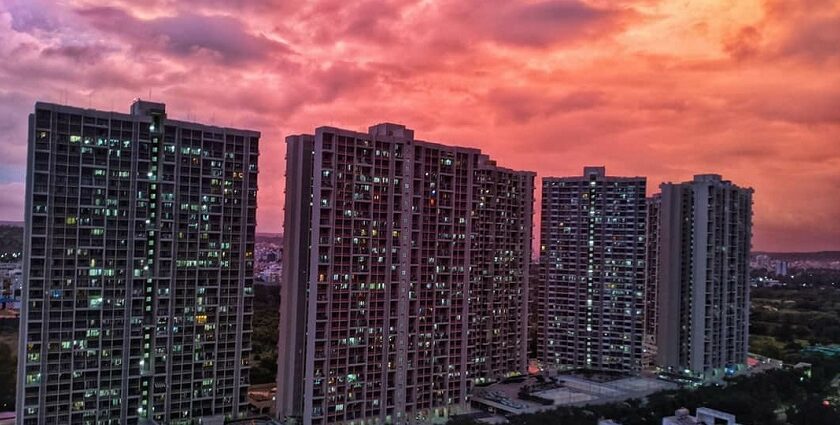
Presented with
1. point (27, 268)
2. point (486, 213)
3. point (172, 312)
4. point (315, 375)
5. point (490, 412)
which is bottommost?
point (490, 412)

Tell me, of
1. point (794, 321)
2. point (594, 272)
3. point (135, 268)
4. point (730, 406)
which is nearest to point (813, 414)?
point (730, 406)

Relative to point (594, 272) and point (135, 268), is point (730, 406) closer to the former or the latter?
point (594, 272)

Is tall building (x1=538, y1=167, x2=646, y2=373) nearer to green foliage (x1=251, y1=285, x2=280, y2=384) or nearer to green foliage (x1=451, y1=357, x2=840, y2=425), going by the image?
green foliage (x1=451, y1=357, x2=840, y2=425)

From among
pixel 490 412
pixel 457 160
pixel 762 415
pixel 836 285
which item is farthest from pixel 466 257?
pixel 836 285

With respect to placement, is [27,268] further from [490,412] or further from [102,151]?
[490,412]

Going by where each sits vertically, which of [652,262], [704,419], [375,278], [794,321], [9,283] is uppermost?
[652,262]

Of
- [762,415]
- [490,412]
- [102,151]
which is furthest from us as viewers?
[490,412]
